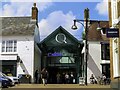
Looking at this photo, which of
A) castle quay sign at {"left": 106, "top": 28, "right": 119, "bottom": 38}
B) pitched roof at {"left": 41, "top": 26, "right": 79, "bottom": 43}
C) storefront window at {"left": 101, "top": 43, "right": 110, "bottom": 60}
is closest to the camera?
castle quay sign at {"left": 106, "top": 28, "right": 119, "bottom": 38}

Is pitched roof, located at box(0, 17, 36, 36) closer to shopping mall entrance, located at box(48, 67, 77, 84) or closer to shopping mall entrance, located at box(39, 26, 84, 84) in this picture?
shopping mall entrance, located at box(39, 26, 84, 84)

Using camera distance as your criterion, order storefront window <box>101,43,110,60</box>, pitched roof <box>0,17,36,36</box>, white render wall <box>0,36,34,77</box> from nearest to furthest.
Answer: white render wall <box>0,36,34,77</box>, pitched roof <box>0,17,36,36</box>, storefront window <box>101,43,110,60</box>

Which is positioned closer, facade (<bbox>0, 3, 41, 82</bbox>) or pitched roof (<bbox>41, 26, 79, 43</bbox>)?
facade (<bbox>0, 3, 41, 82</bbox>)

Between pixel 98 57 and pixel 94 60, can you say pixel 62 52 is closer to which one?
pixel 94 60

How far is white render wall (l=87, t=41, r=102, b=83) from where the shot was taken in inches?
1730

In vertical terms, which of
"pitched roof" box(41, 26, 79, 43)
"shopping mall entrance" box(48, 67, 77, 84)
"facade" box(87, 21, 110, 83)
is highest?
"pitched roof" box(41, 26, 79, 43)

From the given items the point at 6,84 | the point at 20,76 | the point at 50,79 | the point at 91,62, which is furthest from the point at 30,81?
the point at 6,84

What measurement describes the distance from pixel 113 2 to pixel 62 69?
21.5m

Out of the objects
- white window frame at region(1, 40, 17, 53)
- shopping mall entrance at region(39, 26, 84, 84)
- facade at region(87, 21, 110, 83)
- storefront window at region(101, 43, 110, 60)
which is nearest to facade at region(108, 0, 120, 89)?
facade at region(87, 21, 110, 83)

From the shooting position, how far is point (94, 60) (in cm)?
4434

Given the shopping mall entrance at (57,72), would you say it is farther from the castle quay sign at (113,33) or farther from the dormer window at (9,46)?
the castle quay sign at (113,33)

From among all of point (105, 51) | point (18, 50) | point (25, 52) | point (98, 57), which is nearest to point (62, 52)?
point (98, 57)

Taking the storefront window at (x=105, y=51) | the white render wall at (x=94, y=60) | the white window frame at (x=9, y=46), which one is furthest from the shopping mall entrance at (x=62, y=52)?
the white window frame at (x=9, y=46)

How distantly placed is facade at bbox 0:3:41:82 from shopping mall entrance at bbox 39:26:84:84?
182 cm
